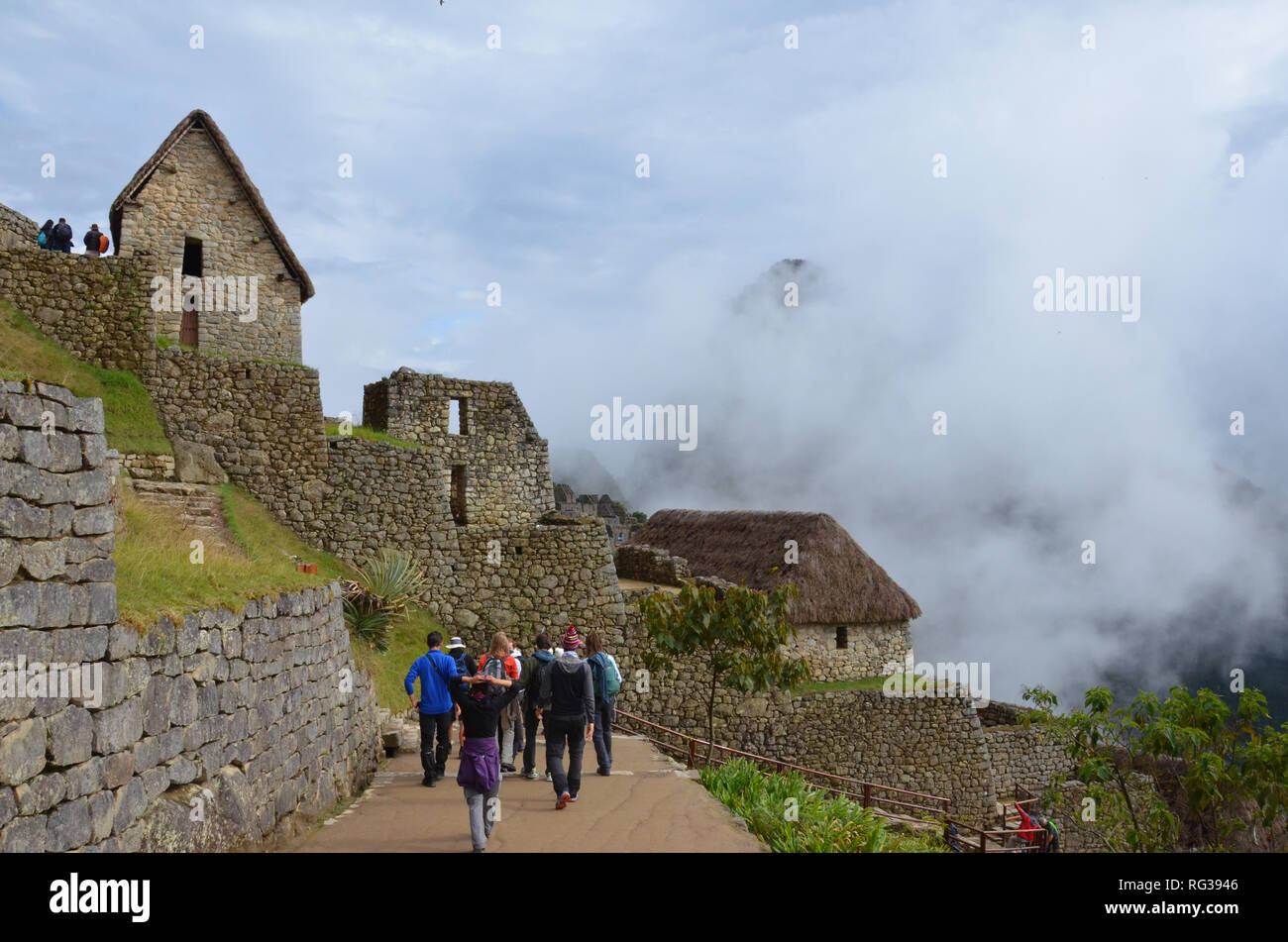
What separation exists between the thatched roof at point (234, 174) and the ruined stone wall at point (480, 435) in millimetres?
2904

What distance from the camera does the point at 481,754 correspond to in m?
7.25

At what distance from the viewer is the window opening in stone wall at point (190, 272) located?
17.4m

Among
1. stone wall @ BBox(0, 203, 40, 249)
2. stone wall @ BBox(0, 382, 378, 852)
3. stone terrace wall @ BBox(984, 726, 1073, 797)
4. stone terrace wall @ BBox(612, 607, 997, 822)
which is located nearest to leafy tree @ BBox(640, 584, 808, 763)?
stone terrace wall @ BBox(612, 607, 997, 822)

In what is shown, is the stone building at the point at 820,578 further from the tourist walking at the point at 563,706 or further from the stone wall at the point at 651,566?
the tourist walking at the point at 563,706

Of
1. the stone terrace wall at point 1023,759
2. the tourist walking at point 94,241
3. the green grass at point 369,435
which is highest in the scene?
the tourist walking at point 94,241

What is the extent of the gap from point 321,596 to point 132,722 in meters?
4.48

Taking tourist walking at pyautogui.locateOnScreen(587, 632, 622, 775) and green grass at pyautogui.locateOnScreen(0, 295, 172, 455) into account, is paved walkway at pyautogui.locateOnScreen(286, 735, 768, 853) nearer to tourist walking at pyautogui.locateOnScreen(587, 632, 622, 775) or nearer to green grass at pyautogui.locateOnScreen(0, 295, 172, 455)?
tourist walking at pyautogui.locateOnScreen(587, 632, 622, 775)

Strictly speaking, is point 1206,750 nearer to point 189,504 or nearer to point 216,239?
point 189,504

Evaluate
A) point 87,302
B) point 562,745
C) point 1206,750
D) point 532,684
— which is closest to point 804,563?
point 1206,750

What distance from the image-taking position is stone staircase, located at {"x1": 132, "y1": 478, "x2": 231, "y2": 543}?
1317cm

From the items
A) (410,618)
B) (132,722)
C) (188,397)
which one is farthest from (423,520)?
(132,722)

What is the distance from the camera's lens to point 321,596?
9766mm

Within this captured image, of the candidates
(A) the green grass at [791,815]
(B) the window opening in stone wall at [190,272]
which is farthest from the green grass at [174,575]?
(B) the window opening in stone wall at [190,272]

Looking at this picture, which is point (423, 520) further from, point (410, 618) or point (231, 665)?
point (231, 665)
